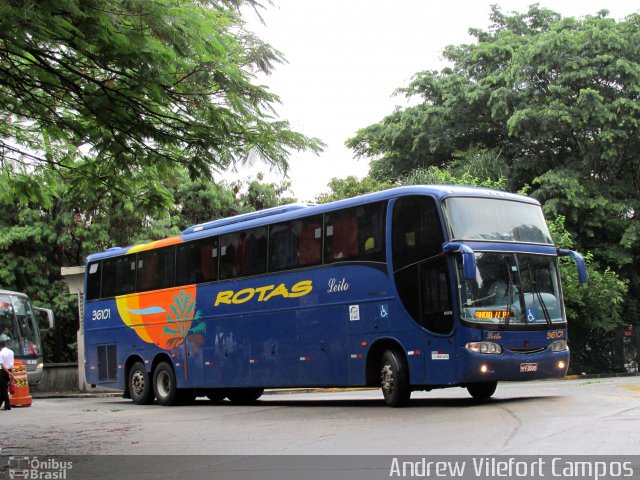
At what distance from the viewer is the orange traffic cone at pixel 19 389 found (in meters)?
21.7

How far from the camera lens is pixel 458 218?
14.5 m

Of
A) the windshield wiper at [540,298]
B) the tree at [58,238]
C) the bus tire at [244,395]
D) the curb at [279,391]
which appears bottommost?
the curb at [279,391]

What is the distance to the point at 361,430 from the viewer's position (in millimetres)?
11633

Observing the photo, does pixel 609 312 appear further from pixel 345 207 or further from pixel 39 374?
pixel 39 374

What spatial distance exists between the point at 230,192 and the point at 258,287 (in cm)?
1919

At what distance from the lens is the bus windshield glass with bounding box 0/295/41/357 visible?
93.0ft

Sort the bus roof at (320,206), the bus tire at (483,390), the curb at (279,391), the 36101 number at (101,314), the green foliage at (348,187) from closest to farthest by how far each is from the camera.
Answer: the bus roof at (320,206) < the bus tire at (483,390) < the 36101 number at (101,314) < the curb at (279,391) < the green foliage at (348,187)

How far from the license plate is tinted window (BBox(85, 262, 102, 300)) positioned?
41.6 feet

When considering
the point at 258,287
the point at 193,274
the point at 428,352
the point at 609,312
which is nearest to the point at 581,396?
the point at 428,352

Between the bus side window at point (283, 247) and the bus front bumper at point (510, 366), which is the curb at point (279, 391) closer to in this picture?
the bus side window at point (283, 247)

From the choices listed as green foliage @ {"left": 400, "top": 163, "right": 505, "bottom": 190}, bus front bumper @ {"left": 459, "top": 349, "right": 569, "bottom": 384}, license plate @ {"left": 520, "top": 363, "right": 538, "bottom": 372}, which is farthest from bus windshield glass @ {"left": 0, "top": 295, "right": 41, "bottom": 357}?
license plate @ {"left": 520, "top": 363, "right": 538, "bottom": 372}

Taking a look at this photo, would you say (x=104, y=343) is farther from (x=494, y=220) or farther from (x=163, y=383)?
(x=494, y=220)

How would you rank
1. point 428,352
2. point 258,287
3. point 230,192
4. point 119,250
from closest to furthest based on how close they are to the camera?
point 428,352
point 258,287
point 119,250
point 230,192

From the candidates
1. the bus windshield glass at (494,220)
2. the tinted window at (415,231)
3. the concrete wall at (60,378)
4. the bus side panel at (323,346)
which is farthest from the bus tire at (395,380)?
the concrete wall at (60,378)
